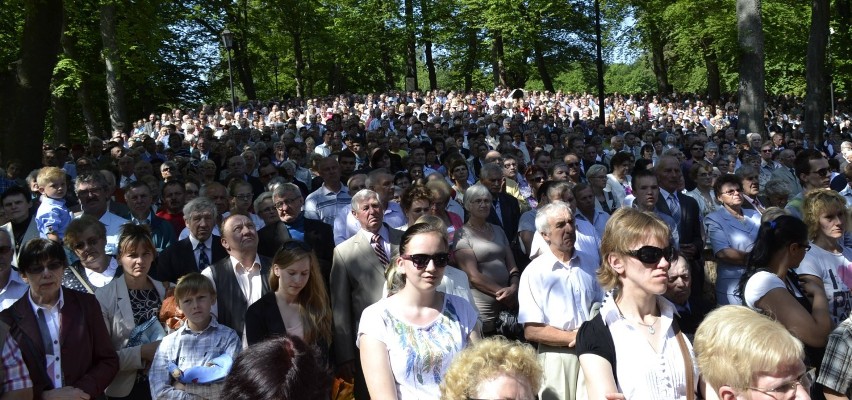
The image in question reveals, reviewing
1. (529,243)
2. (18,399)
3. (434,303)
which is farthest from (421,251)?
(529,243)

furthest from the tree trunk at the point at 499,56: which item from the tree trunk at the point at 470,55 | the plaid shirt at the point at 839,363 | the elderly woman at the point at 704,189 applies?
the plaid shirt at the point at 839,363

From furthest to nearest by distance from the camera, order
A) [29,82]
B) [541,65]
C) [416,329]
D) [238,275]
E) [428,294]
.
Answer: [541,65]
[29,82]
[238,275]
[428,294]
[416,329]

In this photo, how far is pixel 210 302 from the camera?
4574 mm

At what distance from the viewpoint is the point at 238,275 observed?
519 cm

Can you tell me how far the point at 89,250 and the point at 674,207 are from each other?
16.9 ft

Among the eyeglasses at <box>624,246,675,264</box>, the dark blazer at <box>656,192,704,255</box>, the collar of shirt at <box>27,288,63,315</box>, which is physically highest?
the eyeglasses at <box>624,246,675,264</box>

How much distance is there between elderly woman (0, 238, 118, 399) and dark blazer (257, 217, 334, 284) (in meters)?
2.06

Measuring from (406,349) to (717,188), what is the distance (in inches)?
170

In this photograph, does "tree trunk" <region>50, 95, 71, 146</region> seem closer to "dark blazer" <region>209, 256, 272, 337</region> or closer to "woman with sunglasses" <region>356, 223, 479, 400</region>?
"dark blazer" <region>209, 256, 272, 337</region>

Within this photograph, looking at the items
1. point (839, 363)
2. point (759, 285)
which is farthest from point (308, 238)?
point (839, 363)

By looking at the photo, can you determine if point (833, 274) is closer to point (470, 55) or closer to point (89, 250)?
point (89, 250)

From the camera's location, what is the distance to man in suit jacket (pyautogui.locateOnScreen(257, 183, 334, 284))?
6.39m

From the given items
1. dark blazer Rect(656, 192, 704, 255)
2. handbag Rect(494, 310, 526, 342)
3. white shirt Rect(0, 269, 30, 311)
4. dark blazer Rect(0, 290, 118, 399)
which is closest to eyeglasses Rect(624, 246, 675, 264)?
handbag Rect(494, 310, 526, 342)

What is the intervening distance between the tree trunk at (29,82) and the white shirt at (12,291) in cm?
869
